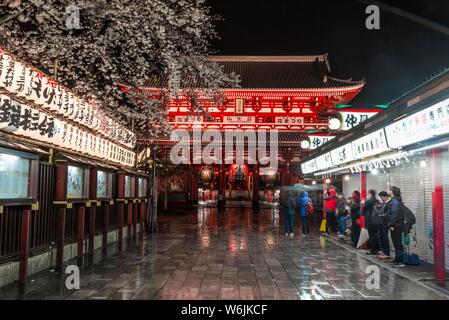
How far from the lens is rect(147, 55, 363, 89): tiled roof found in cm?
2791

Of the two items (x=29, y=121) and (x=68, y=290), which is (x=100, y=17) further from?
(x=68, y=290)

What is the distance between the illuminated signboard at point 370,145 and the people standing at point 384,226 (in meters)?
1.23

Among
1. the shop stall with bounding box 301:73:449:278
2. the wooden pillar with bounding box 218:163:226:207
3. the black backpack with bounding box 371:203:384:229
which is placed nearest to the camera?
the shop stall with bounding box 301:73:449:278

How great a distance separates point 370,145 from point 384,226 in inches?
89.0

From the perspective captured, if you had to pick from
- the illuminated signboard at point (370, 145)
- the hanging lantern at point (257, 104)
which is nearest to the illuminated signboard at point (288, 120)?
the hanging lantern at point (257, 104)

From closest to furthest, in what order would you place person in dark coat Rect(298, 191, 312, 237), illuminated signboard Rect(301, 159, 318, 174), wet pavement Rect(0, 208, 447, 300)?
wet pavement Rect(0, 208, 447, 300) < person in dark coat Rect(298, 191, 312, 237) < illuminated signboard Rect(301, 159, 318, 174)

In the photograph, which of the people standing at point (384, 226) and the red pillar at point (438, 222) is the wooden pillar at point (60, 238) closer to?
the people standing at point (384, 226)

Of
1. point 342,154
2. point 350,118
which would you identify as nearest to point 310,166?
point 350,118

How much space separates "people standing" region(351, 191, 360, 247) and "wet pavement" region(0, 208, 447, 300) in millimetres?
762

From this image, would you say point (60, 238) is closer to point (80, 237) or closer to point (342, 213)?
point (80, 237)

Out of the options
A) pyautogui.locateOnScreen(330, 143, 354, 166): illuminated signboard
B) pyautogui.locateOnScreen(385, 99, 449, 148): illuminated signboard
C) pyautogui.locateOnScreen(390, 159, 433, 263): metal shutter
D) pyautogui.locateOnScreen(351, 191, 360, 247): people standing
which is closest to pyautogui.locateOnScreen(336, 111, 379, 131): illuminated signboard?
pyautogui.locateOnScreen(330, 143, 354, 166): illuminated signboard

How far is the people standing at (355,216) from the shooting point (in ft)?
42.2

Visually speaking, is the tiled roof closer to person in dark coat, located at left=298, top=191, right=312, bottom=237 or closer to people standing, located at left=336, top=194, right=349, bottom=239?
person in dark coat, located at left=298, top=191, right=312, bottom=237
